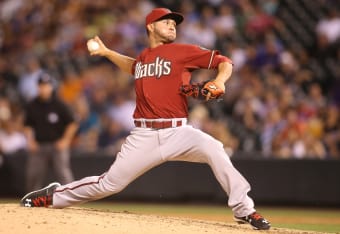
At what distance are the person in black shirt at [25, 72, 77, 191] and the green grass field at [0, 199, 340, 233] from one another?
3.04ft

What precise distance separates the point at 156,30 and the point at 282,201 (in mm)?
5945

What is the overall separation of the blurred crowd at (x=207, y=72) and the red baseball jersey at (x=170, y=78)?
5.32 m

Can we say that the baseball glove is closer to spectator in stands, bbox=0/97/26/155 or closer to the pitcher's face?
the pitcher's face

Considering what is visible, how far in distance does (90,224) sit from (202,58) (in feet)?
5.43

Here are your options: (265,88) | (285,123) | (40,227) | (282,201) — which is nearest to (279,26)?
(265,88)

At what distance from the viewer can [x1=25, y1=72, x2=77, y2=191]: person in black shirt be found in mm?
10578

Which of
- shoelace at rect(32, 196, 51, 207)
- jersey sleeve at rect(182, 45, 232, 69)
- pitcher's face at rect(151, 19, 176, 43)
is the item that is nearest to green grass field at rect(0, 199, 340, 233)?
shoelace at rect(32, 196, 51, 207)

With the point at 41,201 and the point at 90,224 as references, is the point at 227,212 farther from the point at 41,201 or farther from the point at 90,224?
the point at 90,224

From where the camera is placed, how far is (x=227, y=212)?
1135cm

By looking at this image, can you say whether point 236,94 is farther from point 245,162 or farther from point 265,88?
point 245,162

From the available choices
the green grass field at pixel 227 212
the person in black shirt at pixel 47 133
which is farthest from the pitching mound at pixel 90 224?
the person in black shirt at pixel 47 133

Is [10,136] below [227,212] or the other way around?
the other way around

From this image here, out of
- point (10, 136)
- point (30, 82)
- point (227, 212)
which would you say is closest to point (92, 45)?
point (227, 212)

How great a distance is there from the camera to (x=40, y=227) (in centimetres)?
616
